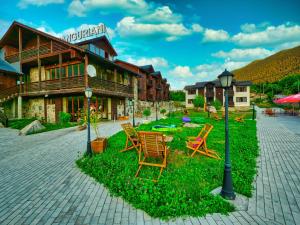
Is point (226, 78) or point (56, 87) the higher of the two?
point (56, 87)

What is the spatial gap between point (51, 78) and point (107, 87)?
7.24m

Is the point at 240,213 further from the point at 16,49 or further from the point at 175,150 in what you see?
the point at 16,49

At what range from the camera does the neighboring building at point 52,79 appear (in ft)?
54.4

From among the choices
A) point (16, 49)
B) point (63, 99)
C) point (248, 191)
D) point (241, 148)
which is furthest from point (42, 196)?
point (16, 49)

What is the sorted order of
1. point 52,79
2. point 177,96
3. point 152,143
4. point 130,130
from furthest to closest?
point 177,96 → point 52,79 → point 130,130 → point 152,143

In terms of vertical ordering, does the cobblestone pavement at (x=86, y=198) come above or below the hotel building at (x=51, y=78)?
below

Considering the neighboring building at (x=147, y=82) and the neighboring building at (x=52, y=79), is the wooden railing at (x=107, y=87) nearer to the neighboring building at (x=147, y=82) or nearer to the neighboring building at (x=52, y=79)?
the neighboring building at (x=52, y=79)

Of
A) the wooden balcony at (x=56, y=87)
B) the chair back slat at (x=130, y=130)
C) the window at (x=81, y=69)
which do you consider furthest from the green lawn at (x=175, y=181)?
the window at (x=81, y=69)

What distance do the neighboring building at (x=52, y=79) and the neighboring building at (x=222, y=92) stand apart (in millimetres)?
30502

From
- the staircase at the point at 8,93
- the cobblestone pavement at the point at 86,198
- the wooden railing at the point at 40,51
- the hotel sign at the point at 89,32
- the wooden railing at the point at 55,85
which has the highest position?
the hotel sign at the point at 89,32

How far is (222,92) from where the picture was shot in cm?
4503

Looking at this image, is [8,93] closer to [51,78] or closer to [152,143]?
[51,78]

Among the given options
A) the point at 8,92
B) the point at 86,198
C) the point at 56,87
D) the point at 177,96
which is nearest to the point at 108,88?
the point at 56,87

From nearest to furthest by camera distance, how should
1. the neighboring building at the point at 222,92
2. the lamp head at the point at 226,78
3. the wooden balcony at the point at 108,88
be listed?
the lamp head at the point at 226,78 → the wooden balcony at the point at 108,88 → the neighboring building at the point at 222,92
